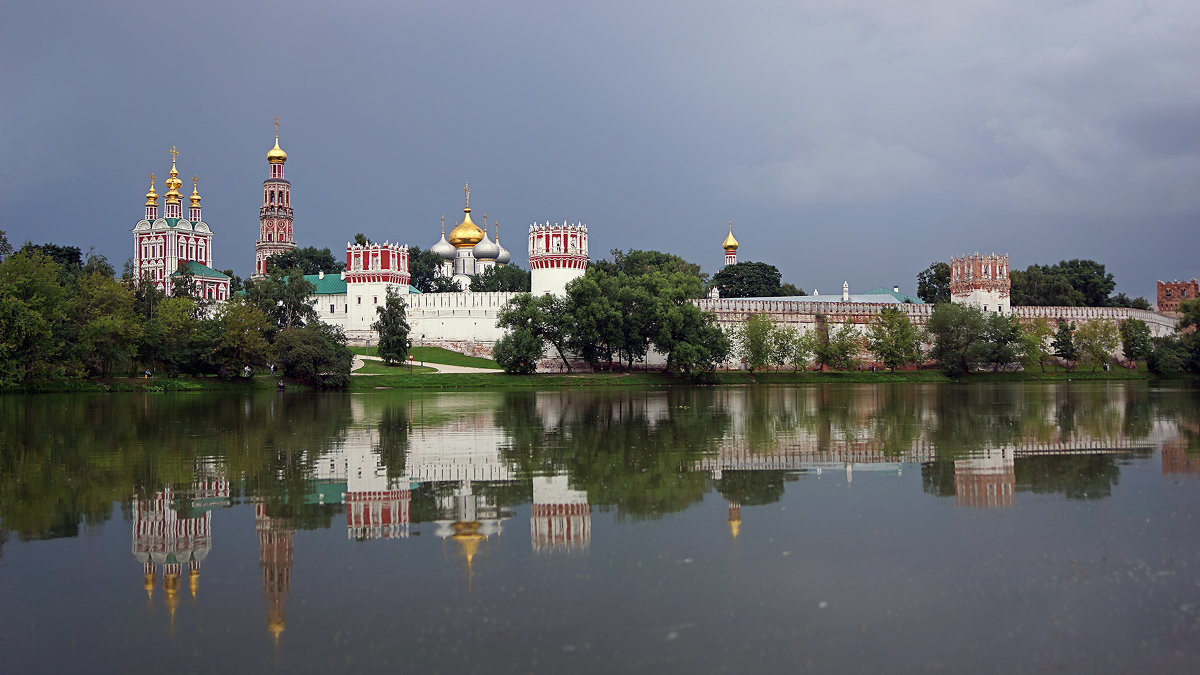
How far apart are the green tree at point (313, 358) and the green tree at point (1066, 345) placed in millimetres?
46707

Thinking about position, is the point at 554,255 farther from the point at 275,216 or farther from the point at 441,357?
the point at 275,216

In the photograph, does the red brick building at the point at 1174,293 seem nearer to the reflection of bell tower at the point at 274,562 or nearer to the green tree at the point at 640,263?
the green tree at the point at 640,263

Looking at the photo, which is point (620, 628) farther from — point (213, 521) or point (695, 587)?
point (213, 521)

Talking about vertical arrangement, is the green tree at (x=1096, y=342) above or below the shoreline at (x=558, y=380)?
above

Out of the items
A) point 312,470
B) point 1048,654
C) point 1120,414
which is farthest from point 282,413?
point 1048,654

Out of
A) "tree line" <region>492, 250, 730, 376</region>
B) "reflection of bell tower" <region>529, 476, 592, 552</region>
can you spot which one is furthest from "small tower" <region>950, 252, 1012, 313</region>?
"reflection of bell tower" <region>529, 476, 592, 552</region>

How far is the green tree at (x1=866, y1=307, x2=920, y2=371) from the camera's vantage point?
6316cm

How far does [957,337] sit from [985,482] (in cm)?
5181

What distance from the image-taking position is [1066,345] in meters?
66.9

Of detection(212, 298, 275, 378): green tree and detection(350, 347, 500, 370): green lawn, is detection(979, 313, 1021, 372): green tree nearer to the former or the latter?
detection(350, 347, 500, 370): green lawn

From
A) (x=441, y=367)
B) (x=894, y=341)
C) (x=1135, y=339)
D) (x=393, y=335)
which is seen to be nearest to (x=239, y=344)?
(x=393, y=335)

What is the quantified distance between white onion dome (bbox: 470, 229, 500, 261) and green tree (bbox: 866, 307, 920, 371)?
4037cm

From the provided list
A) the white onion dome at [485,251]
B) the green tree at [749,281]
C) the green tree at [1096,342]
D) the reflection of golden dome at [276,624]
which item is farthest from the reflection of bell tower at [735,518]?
the white onion dome at [485,251]

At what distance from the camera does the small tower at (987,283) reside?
73.3 meters
